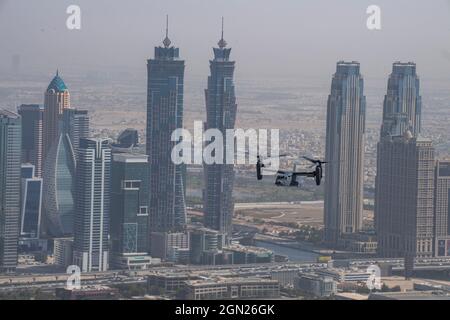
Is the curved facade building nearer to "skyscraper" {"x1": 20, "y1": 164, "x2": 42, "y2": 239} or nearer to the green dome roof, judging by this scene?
"skyscraper" {"x1": 20, "y1": 164, "x2": 42, "y2": 239}

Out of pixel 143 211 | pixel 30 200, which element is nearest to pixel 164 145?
pixel 143 211

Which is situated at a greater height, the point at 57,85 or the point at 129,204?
the point at 57,85

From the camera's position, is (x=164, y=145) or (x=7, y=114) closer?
(x=7, y=114)

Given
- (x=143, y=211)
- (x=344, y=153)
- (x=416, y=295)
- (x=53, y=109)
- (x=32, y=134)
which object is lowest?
(x=416, y=295)

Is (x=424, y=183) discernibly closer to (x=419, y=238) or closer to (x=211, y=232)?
(x=419, y=238)

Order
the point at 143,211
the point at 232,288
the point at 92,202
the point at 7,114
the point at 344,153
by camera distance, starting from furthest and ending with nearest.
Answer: the point at 344,153
the point at 143,211
the point at 92,202
the point at 7,114
the point at 232,288

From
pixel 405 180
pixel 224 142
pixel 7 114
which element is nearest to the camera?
pixel 224 142

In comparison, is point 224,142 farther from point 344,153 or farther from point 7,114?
point 7,114

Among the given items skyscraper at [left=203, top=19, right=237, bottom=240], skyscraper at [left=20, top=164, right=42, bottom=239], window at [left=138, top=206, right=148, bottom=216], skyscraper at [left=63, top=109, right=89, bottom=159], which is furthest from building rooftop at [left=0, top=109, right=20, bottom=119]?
skyscraper at [left=203, top=19, right=237, bottom=240]
